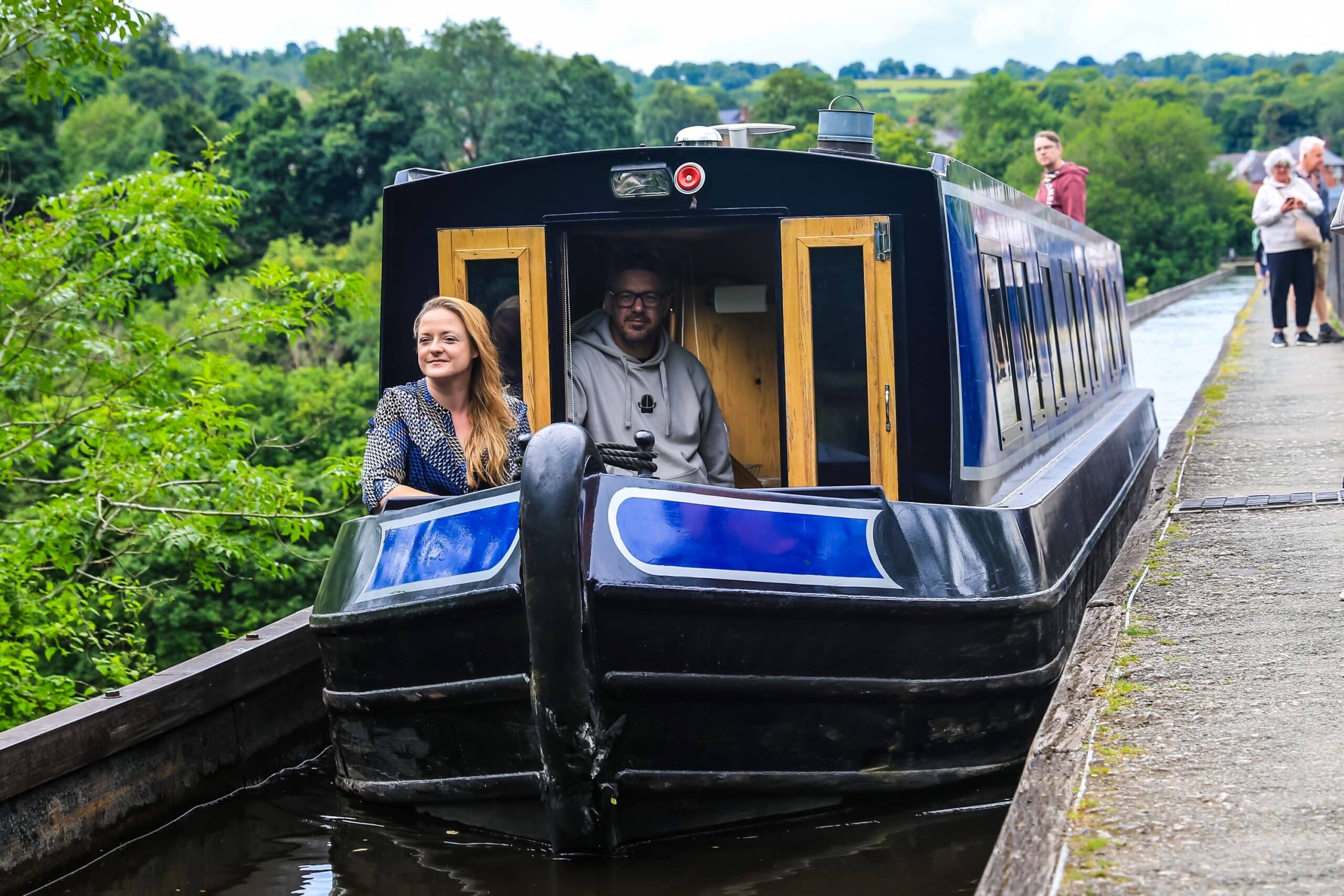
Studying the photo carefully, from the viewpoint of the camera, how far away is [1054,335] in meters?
9.18

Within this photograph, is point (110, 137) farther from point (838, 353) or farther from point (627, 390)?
point (838, 353)

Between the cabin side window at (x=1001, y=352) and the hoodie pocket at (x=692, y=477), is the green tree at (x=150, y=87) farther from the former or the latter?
the hoodie pocket at (x=692, y=477)

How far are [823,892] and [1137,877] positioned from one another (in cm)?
170

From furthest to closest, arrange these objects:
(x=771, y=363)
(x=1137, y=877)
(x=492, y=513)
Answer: (x=771, y=363)
(x=492, y=513)
(x=1137, y=877)

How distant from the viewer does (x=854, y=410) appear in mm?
5895

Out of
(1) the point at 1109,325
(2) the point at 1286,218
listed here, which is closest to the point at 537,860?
(1) the point at 1109,325

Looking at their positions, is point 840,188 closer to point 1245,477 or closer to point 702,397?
point 702,397

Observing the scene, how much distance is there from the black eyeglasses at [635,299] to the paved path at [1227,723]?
2265 mm

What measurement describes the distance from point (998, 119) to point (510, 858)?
413 feet

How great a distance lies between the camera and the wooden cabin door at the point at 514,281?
6113 mm

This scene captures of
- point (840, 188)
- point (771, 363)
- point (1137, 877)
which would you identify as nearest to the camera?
point (1137, 877)

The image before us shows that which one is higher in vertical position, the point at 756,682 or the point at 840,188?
the point at 840,188

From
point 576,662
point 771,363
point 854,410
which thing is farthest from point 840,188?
point 576,662

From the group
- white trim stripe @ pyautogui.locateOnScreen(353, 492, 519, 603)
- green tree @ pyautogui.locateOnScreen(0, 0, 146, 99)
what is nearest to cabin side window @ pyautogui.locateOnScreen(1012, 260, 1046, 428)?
white trim stripe @ pyautogui.locateOnScreen(353, 492, 519, 603)
